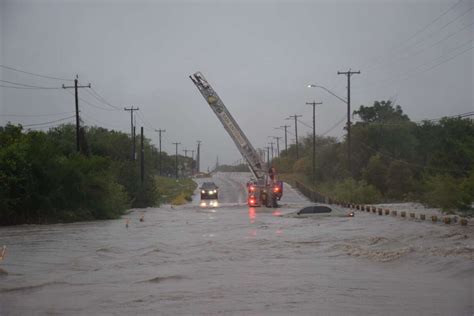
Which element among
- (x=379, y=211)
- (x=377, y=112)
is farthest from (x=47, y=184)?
(x=377, y=112)

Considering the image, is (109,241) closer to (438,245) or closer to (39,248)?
(39,248)

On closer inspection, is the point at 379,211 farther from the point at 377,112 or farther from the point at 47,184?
the point at 377,112

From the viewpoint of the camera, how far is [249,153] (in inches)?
1790

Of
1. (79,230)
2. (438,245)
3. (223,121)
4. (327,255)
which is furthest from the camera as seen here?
(223,121)

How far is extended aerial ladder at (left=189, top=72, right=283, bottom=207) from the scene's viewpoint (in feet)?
145

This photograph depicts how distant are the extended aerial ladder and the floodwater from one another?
629 inches

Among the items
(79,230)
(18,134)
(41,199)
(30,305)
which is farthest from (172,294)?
(18,134)

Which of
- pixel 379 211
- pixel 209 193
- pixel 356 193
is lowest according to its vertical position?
pixel 379 211

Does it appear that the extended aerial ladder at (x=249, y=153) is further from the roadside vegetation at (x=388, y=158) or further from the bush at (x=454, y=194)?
the bush at (x=454, y=194)

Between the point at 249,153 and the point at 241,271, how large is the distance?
96.5 ft

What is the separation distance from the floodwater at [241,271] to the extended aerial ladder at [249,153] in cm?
1598

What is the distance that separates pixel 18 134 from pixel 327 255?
21986 mm

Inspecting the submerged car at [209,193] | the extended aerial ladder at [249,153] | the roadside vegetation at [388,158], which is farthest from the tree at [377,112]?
the extended aerial ladder at [249,153]

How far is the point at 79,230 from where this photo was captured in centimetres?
2934
